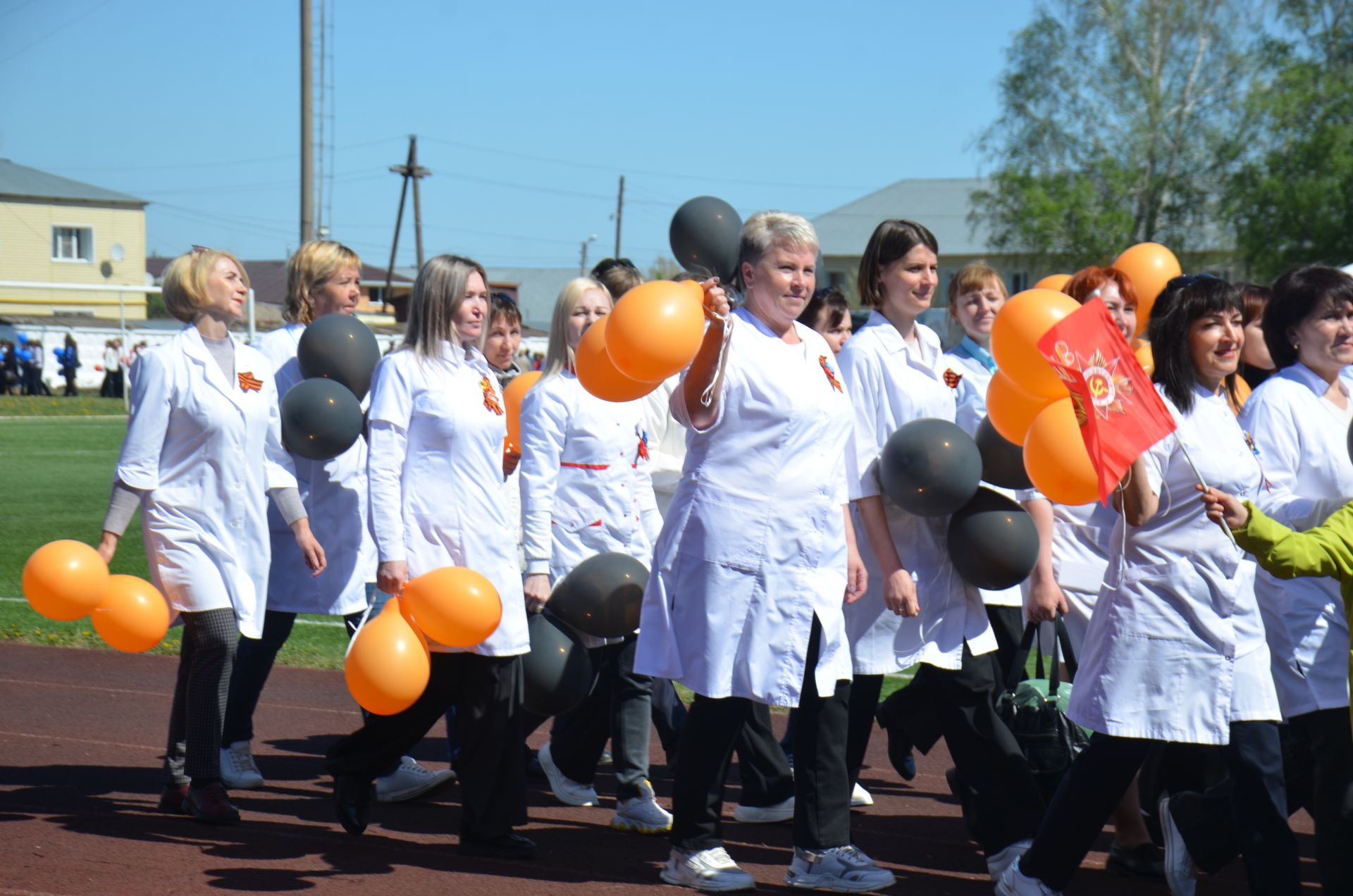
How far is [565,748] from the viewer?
6109mm

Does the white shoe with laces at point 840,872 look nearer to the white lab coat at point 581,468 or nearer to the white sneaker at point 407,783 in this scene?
the white lab coat at point 581,468

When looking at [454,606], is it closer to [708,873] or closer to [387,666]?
[387,666]

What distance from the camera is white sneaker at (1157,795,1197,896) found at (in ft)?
15.6

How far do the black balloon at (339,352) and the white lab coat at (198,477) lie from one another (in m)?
0.53

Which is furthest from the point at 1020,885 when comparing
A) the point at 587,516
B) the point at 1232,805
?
the point at 587,516

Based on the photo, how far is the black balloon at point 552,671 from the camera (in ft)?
17.6

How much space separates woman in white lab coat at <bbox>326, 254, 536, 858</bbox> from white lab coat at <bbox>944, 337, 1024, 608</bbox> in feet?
5.83

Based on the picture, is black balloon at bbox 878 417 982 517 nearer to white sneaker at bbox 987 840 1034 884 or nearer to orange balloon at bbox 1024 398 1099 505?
orange balloon at bbox 1024 398 1099 505

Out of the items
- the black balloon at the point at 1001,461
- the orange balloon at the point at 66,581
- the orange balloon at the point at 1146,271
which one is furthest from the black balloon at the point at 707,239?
the orange balloon at the point at 1146,271

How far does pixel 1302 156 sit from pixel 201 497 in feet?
127

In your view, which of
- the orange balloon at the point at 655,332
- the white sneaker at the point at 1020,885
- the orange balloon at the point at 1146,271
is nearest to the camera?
the orange balloon at the point at 655,332

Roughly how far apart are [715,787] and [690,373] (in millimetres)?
1344

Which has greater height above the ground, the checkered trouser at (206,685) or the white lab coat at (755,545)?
the white lab coat at (755,545)

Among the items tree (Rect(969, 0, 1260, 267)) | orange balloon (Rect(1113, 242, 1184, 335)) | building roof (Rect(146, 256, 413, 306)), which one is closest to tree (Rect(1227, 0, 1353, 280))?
tree (Rect(969, 0, 1260, 267))
